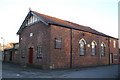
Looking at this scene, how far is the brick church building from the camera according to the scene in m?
16.5

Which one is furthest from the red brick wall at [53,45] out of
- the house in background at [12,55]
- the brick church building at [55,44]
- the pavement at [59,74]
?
the house in background at [12,55]

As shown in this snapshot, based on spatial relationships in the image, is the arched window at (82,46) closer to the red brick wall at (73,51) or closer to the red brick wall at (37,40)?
the red brick wall at (73,51)

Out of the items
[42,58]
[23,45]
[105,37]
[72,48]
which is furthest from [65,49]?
[105,37]

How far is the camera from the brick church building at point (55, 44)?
16453 millimetres

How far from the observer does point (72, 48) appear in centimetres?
1870

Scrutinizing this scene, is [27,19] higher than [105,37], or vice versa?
[27,19]

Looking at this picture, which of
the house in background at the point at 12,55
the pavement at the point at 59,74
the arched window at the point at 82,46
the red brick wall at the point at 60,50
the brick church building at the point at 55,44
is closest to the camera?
the pavement at the point at 59,74

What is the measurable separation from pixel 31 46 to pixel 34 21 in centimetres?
387

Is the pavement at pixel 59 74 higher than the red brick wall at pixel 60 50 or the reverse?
the reverse

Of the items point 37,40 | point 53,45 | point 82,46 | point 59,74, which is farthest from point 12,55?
point 59,74

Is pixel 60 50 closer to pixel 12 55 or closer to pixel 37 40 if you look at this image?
pixel 37 40

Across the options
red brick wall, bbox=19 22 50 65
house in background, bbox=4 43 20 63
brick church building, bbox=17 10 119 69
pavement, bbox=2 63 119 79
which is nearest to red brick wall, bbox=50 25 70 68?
brick church building, bbox=17 10 119 69

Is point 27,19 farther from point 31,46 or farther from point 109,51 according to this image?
Answer: point 109,51

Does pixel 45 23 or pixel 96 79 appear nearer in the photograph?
pixel 96 79
